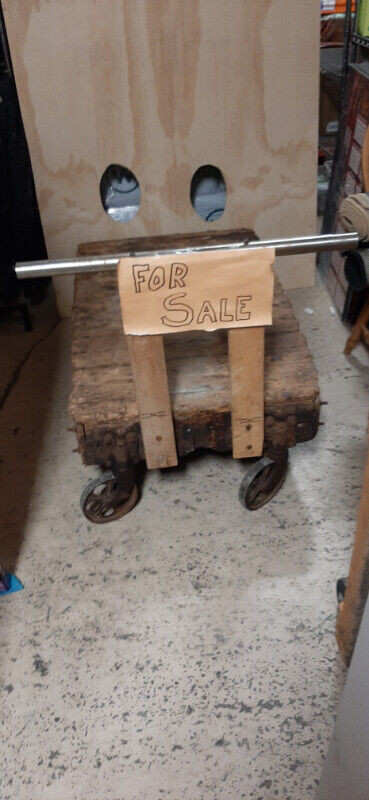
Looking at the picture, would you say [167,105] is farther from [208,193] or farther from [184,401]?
[184,401]

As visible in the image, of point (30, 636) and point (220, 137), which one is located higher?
point (220, 137)

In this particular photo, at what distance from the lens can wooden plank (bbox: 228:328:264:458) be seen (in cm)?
149

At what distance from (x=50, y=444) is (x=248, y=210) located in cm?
157

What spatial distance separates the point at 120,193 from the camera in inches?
115

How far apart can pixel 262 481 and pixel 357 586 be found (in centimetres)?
72

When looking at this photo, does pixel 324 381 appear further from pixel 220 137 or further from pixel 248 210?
pixel 220 137

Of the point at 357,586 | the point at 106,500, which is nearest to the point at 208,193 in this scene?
the point at 106,500

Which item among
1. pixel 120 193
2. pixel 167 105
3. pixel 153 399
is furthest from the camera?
pixel 120 193

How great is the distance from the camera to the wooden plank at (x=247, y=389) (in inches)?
58.6

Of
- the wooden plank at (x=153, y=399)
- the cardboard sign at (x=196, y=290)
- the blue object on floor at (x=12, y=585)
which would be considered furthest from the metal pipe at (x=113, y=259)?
the blue object on floor at (x=12, y=585)

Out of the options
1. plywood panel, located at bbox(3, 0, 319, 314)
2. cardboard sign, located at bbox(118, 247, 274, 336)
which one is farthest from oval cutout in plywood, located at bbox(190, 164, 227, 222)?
cardboard sign, located at bbox(118, 247, 274, 336)

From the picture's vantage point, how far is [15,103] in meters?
2.85

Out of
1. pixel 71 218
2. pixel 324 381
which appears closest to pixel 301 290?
pixel 324 381

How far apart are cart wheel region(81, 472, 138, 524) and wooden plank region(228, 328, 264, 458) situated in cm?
43
